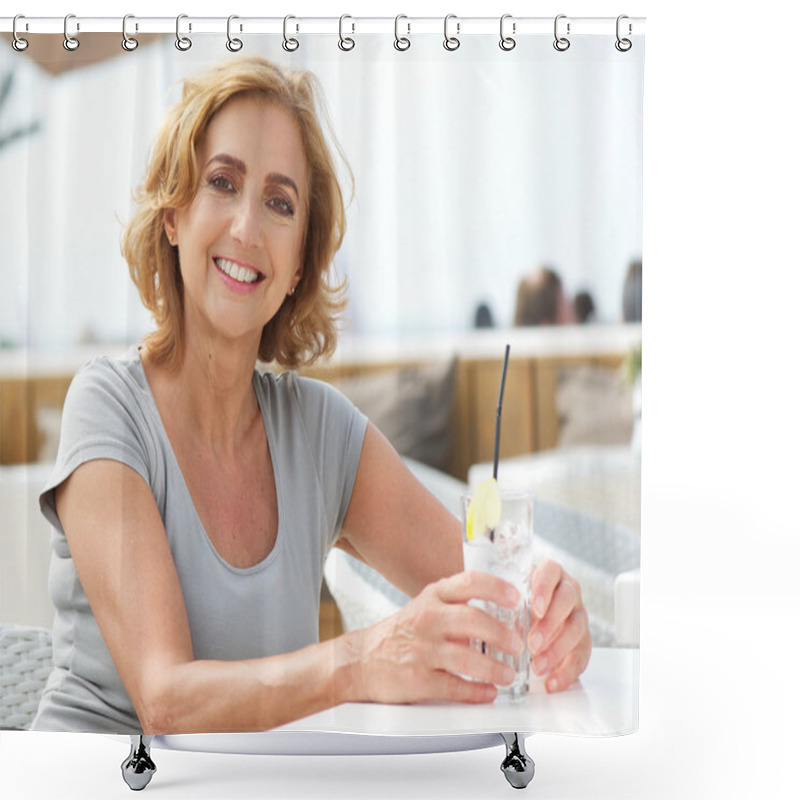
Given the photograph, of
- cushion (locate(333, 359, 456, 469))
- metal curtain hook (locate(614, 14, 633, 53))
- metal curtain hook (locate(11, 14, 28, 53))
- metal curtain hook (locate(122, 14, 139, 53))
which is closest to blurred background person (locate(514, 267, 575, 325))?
cushion (locate(333, 359, 456, 469))

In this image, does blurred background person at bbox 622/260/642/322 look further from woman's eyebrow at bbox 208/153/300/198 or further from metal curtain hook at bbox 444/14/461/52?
woman's eyebrow at bbox 208/153/300/198

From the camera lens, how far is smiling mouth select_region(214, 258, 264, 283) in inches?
75.5

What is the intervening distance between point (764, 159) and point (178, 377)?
7.22ft

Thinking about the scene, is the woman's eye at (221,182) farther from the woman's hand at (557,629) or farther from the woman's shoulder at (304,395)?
the woman's hand at (557,629)

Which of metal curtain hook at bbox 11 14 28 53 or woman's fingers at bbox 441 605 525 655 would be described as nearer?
woman's fingers at bbox 441 605 525 655

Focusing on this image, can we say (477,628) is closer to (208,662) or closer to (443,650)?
(443,650)

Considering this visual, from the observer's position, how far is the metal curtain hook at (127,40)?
1.97 metres

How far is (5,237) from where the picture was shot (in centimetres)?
204

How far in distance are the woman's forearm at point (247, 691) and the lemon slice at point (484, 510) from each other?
0.91 feet

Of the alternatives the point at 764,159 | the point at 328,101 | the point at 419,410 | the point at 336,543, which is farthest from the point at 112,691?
the point at 764,159

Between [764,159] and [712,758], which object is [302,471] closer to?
[712,758]

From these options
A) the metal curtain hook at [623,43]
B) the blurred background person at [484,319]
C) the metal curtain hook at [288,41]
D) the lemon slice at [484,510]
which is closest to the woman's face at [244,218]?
the metal curtain hook at [288,41]

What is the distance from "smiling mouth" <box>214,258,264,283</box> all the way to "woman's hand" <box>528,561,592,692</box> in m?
0.68

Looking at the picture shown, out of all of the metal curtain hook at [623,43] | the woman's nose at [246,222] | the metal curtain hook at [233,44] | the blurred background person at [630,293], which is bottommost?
the blurred background person at [630,293]
